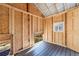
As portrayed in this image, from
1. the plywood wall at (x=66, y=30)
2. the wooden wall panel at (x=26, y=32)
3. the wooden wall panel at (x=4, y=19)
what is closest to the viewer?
the wooden wall panel at (x=4, y=19)

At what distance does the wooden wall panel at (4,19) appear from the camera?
5.51 feet

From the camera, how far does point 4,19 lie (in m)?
1.71

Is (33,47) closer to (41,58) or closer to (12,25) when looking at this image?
(41,58)

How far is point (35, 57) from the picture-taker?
169cm

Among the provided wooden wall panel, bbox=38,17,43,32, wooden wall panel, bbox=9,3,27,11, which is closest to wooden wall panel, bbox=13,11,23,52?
wooden wall panel, bbox=9,3,27,11

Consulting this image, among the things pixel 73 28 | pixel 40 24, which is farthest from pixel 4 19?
pixel 73 28

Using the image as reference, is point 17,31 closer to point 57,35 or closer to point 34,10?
point 34,10

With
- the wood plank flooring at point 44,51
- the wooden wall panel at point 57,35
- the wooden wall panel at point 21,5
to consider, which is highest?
the wooden wall panel at point 21,5

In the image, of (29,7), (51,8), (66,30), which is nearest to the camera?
(29,7)

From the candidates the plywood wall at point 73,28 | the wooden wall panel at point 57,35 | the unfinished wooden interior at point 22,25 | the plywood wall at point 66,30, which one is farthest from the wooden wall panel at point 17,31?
the plywood wall at point 73,28

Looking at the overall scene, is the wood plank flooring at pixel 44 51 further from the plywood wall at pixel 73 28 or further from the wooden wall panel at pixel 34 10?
the plywood wall at pixel 73 28

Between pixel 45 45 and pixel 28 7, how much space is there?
29.7 inches

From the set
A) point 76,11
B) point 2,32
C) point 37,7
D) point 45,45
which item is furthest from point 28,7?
point 76,11

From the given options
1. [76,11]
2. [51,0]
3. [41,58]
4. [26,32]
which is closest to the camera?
[51,0]
